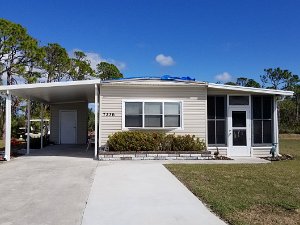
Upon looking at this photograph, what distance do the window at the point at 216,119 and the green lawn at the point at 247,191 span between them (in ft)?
12.8

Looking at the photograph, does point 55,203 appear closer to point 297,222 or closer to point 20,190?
point 20,190

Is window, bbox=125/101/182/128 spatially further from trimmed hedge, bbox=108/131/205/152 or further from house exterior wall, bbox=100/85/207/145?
trimmed hedge, bbox=108/131/205/152

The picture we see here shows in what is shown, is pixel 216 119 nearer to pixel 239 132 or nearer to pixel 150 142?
pixel 239 132

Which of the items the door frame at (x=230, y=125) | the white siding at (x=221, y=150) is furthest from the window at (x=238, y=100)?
the white siding at (x=221, y=150)

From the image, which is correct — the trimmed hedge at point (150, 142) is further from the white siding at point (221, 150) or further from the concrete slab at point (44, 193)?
the concrete slab at point (44, 193)

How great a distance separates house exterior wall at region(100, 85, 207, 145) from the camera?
14.4 m

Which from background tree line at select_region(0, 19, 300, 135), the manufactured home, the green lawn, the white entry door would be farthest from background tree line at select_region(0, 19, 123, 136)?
the green lawn

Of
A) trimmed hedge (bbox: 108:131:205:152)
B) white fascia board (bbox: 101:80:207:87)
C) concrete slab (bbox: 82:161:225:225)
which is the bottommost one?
concrete slab (bbox: 82:161:225:225)

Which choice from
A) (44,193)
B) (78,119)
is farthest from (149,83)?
(78,119)

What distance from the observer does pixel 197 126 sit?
14.8 metres

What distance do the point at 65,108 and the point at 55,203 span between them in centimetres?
1690

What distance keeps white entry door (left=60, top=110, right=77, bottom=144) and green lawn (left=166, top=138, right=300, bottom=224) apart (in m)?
12.6

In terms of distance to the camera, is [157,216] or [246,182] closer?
[157,216]

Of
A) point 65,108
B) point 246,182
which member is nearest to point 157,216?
point 246,182
